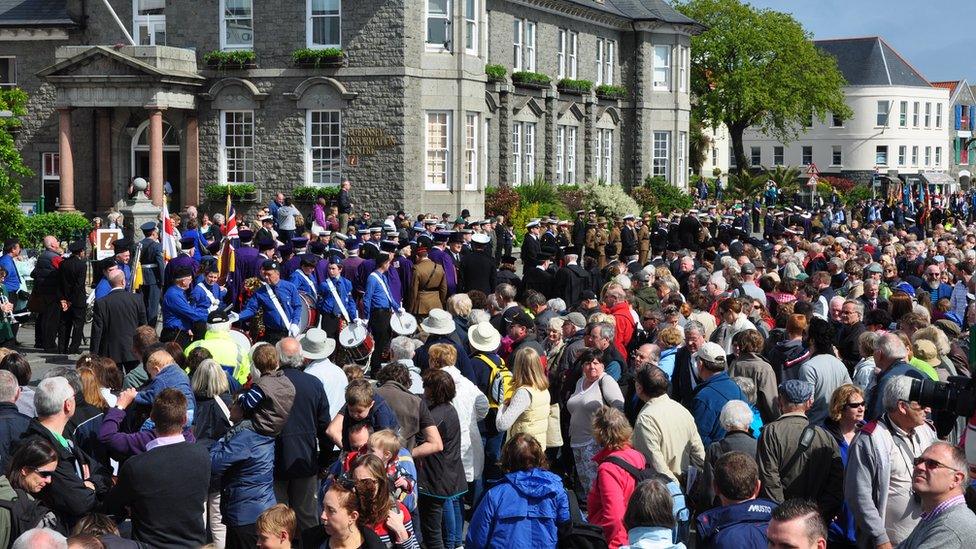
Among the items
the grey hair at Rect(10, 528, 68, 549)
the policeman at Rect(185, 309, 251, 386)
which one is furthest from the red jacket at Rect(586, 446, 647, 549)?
the policeman at Rect(185, 309, 251, 386)

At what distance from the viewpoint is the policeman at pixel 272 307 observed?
15.3 metres

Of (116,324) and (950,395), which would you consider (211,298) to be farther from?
(950,395)

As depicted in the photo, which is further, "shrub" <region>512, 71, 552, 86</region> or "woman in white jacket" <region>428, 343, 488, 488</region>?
"shrub" <region>512, 71, 552, 86</region>

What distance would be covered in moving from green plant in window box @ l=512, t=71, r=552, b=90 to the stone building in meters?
1.66

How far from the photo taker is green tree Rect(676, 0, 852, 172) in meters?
69.4

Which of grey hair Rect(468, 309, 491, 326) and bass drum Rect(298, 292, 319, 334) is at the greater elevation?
grey hair Rect(468, 309, 491, 326)

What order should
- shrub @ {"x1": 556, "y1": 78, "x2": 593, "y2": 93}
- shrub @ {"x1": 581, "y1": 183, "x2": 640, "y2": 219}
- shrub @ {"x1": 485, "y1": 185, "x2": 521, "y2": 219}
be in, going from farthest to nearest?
1. shrub @ {"x1": 556, "y1": 78, "x2": 593, "y2": 93}
2. shrub @ {"x1": 581, "y1": 183, "x2": 640, "y2": 219}
3. shrub @ {"x1": 485, "y1": 185, "x2": 521, "y2": 219}

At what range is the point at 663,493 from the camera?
22.6 feet

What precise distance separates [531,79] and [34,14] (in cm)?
1498

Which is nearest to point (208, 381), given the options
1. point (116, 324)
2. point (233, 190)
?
point (116, 324)

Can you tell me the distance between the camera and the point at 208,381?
9.46 meters

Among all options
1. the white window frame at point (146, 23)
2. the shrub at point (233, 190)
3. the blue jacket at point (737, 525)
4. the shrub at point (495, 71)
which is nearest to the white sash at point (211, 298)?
the blue jacket at point (737, 525)

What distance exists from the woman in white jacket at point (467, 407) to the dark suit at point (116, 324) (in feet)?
19.2

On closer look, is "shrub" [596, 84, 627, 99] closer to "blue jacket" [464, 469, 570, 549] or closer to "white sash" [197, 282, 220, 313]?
"white sash" [197, 282, 220, 313]
